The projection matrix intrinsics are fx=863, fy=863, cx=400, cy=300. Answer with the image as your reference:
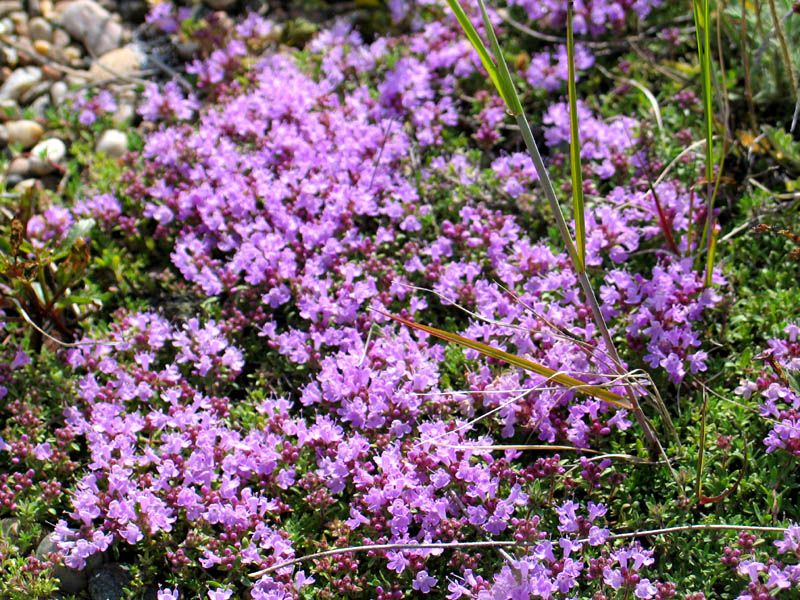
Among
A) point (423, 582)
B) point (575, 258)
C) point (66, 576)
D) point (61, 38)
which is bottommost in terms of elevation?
point (66, 576)

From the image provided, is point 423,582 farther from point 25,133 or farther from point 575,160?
point 25,133

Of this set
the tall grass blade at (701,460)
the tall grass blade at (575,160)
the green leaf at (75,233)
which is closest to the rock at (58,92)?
the green leaf at (75,233)

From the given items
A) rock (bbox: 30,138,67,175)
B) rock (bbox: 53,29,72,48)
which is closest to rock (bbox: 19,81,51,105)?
rock (bbox: 53,29,72,48)

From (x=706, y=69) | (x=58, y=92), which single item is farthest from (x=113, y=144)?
(x=706, y=69)

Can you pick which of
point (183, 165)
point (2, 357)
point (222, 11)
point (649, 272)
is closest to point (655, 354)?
point (649, 272)

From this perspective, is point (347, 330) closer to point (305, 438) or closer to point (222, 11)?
point (305, 438)

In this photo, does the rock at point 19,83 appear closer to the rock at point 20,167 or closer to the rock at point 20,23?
the rock at point 20,23
